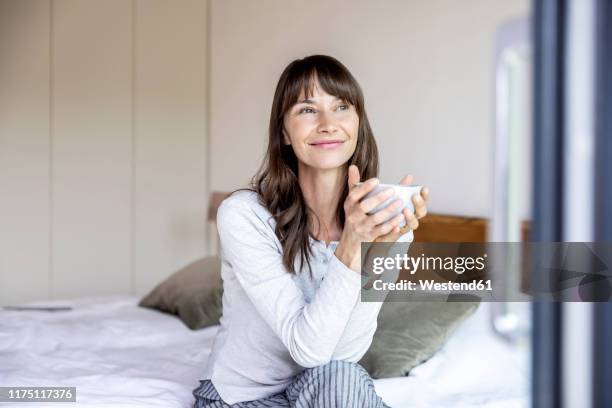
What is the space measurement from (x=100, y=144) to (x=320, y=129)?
6.57ft

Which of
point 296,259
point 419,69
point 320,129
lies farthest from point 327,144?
point 419,69

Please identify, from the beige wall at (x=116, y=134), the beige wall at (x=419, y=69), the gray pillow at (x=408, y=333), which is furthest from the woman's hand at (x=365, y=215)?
the beige wall at (x=116, y=134)

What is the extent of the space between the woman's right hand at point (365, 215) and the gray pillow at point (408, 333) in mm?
509

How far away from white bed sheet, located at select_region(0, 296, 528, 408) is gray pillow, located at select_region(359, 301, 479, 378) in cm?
2

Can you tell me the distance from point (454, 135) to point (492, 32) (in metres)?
0.24

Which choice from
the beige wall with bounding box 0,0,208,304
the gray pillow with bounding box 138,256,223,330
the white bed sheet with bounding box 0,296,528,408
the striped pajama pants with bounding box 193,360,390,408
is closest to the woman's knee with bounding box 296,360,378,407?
the striped pajama pants with bounding box 193,360,390,408

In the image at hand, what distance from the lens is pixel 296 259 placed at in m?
0.97

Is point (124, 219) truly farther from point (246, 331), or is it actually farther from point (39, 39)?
point (246, 331)

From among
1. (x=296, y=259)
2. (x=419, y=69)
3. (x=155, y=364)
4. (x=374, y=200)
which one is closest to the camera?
(x=374, y=200)

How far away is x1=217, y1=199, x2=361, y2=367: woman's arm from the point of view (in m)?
0.82

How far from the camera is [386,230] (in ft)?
2.46

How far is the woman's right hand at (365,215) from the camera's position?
2.39 feet

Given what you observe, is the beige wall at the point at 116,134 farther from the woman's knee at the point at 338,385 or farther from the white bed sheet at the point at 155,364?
the woman's knee at the point at 338,385

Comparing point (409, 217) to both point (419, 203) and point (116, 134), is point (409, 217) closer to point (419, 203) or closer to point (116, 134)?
point (419, 203)
